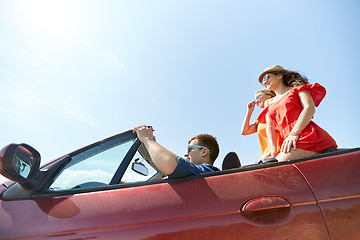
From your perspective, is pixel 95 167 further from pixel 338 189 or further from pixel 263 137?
pixel 263 137

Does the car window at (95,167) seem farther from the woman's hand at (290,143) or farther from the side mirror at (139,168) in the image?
the woman's hand at (290,143)

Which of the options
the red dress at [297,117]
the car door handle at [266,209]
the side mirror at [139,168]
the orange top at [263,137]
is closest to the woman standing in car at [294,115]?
the red dress at [297,117]

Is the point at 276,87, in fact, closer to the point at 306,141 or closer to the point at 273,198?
the point at 306,141

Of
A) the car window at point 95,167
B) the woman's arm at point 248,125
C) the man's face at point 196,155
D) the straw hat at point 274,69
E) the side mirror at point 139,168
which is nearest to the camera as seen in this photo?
the car window at point 95,167

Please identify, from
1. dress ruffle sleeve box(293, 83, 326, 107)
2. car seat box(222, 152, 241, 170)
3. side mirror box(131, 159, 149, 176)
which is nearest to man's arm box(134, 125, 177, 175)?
side mirror box(131, 159, 149, 176)

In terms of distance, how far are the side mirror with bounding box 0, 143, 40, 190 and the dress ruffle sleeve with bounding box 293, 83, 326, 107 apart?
2.04 m

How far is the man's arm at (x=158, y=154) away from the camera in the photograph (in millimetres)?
1468

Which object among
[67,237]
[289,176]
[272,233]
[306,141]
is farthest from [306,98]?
[67,237]

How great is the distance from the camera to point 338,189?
117cm

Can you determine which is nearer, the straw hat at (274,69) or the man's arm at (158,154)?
the man's arm at (158,154)

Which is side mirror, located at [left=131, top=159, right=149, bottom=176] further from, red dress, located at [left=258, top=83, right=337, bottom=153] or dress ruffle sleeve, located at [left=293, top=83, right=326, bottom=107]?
dress ruffle sleeve, located at [left=293, top=83, right=326, bottom=107]

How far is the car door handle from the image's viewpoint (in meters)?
1.16

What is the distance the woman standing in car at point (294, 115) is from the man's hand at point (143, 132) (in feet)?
3.18

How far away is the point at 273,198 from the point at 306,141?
768mm
